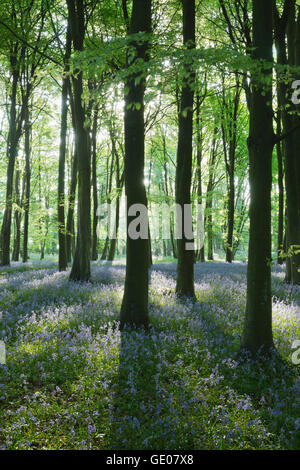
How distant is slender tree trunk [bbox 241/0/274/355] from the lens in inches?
194

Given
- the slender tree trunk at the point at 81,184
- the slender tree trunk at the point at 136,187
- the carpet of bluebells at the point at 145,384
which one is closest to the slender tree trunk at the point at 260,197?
the carpet of bluebells at the point at 145,384

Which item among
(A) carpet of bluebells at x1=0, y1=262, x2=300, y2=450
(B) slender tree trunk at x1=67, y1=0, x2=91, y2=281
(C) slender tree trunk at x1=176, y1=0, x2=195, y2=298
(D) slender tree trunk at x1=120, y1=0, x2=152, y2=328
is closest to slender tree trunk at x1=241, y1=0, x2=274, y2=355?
(A) carpet of bluebells at x1=0, y1=262, x2=300, y2=450

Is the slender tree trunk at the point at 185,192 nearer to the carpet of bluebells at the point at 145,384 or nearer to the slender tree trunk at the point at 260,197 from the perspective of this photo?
the carpet of bluebells at the point at 145,384

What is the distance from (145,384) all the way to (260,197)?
3.39m

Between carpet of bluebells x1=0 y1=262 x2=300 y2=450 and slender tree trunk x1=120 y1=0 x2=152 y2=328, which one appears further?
slender tree trunk x1=120 y1=0 x2=152 y2=328

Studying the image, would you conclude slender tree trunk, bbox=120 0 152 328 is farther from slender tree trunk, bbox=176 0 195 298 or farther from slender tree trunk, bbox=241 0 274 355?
slender tree trunk, bbox=176 0 195 298

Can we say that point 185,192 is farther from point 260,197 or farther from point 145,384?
point 145,384

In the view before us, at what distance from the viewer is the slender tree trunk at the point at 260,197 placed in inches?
194

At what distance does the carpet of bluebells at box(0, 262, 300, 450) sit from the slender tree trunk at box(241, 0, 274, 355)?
0.57 m

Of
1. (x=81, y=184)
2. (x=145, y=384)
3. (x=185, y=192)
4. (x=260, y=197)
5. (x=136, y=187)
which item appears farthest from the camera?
(x=81, y=184)

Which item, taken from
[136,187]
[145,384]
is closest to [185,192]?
[136,187]

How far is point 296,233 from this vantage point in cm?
1010

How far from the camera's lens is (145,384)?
168 inches

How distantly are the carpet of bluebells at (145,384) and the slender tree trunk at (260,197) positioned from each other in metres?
0.57
